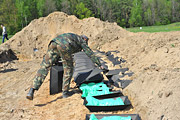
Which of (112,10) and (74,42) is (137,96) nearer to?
(74,42)

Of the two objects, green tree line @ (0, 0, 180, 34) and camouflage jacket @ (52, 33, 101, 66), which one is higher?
green tree line @ (0, 0, 180, 34)

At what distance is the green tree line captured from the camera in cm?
4634

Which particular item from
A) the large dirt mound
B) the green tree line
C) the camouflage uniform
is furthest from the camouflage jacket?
the green tree line

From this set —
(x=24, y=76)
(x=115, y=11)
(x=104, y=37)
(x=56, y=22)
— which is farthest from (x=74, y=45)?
(x=115, y=11)

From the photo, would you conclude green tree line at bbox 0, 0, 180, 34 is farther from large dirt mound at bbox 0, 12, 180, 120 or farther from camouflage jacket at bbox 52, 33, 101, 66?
camouflage jacket at bbox 52, 33, 101, 66

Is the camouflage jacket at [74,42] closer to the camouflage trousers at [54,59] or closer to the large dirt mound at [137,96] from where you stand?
the camouflage trousers at [54,59]

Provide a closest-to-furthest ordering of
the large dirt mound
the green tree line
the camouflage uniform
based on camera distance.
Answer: the large dirt mound < the camouflage uniform < the green tree line

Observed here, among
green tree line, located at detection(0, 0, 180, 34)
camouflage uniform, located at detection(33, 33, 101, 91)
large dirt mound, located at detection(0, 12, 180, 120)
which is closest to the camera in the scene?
large dirt mound, located at detection(0, 12, 180, 120)

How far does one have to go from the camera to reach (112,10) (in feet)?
192

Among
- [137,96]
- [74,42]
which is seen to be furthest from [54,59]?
[137,96]

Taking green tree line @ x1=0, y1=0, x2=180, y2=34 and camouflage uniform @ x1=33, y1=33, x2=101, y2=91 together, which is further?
green tree line @ x1=0, y1=0, x2=180, y2=34

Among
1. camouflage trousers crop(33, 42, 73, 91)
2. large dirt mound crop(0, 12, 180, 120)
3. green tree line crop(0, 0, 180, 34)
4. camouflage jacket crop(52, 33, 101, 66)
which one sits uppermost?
green tree line crop(0, 0, 180, 34)

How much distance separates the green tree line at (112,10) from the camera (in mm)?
46344

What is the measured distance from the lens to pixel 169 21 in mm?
57531
